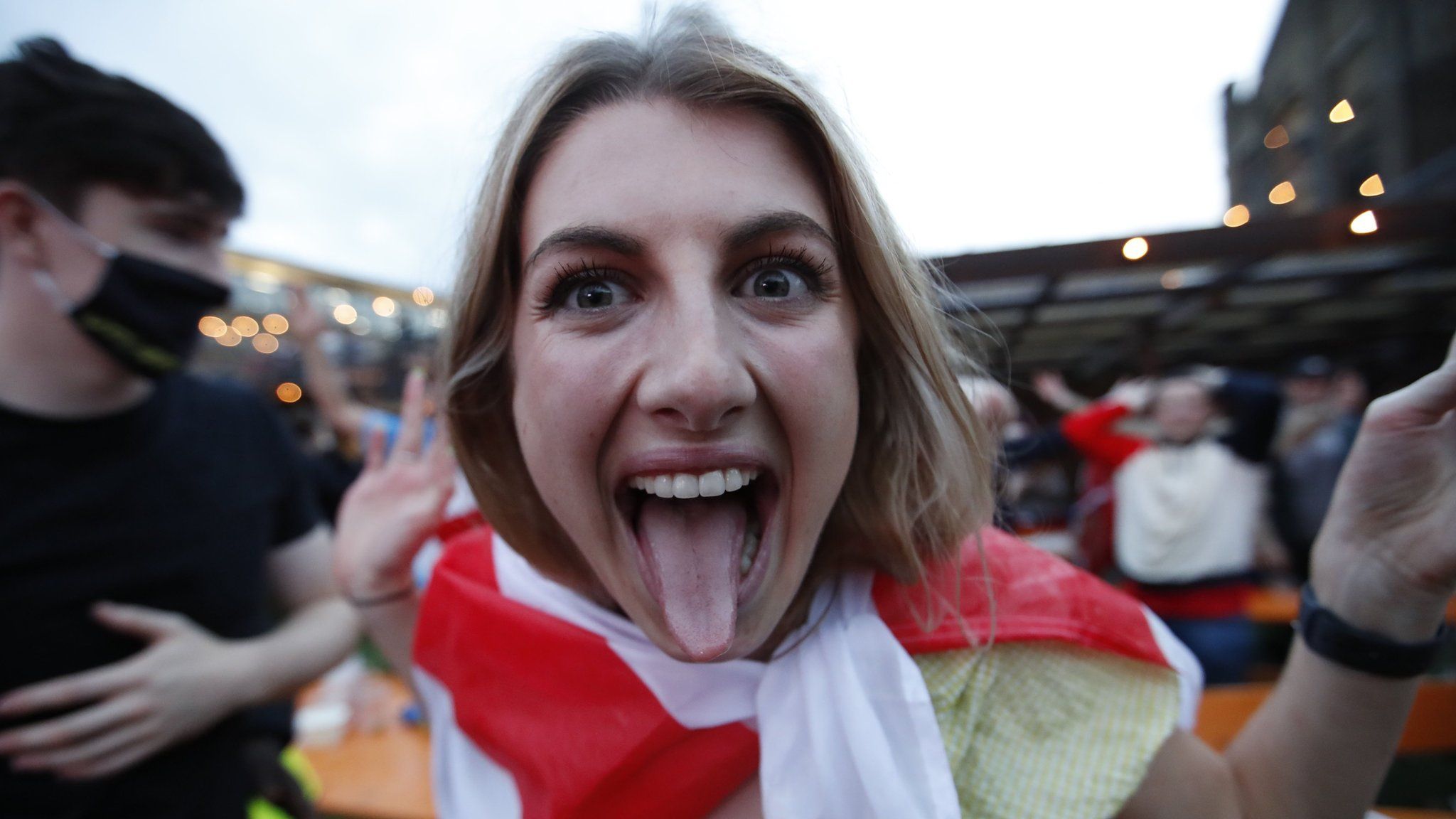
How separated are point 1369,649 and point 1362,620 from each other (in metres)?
0.04

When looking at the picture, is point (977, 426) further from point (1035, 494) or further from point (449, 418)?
point (1035, 494)

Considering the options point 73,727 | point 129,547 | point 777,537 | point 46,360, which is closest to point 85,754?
point 73,727

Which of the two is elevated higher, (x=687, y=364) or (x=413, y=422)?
(x=687, y=364)

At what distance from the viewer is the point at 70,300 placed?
1.31 m

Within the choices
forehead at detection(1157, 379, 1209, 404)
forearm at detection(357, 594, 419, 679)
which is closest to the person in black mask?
forearm at detection(357, 594, 419, 679)

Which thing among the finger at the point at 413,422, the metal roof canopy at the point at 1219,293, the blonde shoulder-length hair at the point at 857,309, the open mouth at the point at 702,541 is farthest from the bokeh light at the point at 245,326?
the open mouth at the point at 702,541

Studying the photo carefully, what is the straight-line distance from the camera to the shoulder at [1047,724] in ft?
3.01

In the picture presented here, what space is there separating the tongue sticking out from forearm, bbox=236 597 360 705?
3.30 ft

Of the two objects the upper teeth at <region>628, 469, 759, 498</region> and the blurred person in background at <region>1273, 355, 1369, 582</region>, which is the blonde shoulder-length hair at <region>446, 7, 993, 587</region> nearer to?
the upper teeth at <region>628, 469, 759, 498</region>

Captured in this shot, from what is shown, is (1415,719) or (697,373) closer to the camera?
(697,373)

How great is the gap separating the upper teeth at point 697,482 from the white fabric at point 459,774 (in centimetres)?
56

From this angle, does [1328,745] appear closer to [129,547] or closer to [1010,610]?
[1010,610]

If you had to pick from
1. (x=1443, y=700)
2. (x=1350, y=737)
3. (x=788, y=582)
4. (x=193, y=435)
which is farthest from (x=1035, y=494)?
(x=193, y=435)

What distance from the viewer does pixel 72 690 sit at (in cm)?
116
